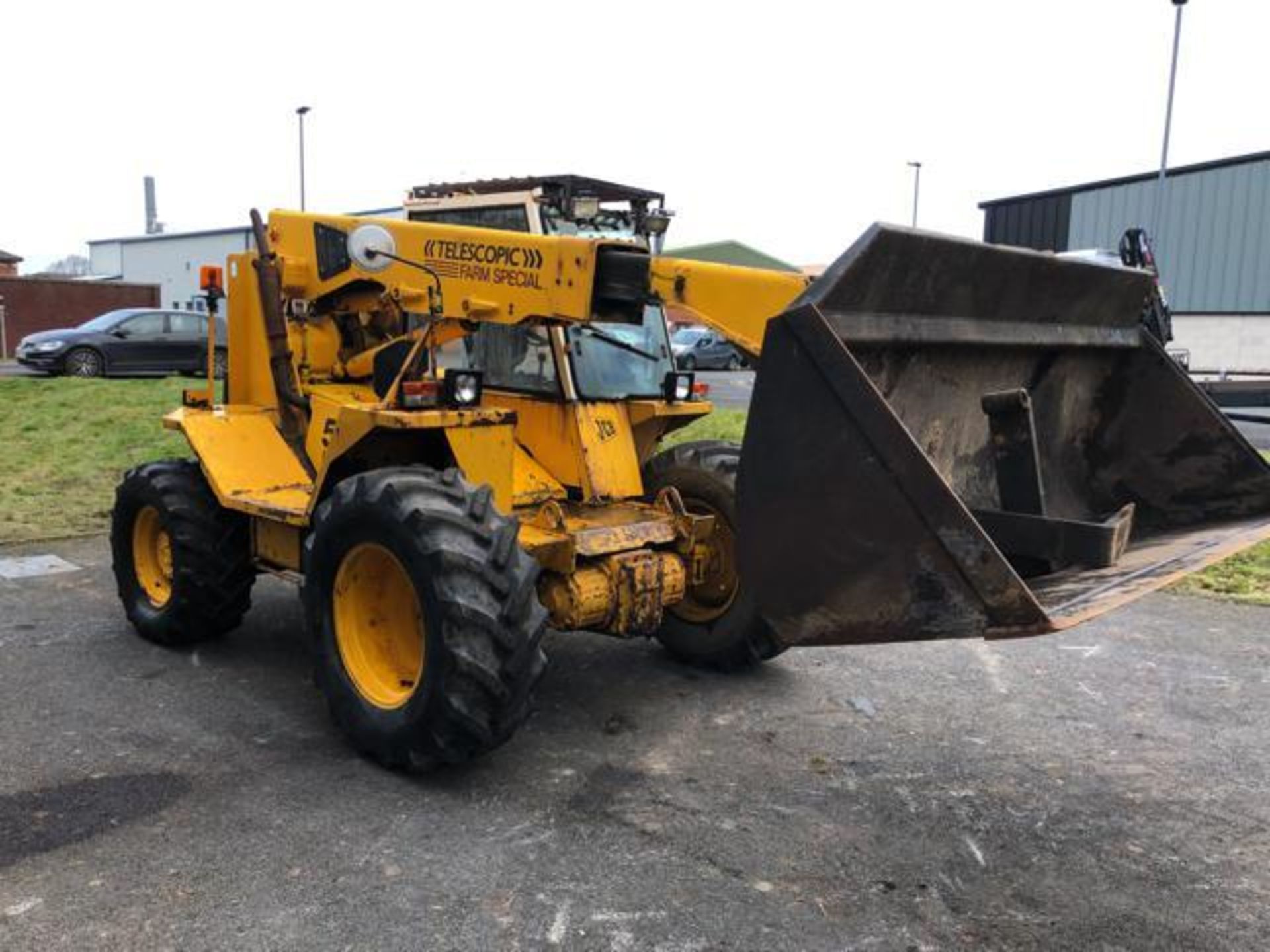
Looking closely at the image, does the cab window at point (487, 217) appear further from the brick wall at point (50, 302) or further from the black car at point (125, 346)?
the brick wall at point (50, 302)

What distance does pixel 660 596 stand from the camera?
4.61m

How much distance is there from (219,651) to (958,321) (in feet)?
13.3

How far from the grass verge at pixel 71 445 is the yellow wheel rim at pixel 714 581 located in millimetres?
5641

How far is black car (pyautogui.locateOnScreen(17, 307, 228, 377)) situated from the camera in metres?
19.0

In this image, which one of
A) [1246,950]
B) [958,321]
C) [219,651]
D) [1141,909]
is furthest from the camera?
[219,651]

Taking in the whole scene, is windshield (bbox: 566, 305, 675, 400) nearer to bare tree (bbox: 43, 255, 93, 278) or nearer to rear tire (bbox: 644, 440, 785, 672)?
rear tire (bbox: 644, 440, 785, 672)

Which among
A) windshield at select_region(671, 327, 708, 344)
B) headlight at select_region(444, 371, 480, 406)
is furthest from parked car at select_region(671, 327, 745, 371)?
headlight at select_region(444, 371, 480, 406)

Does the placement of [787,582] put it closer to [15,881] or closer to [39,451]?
[15,881]

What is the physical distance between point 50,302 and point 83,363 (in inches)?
598

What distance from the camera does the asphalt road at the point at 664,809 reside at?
3129 mm

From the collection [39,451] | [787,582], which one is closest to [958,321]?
[787,582]

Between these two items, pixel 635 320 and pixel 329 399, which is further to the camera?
pixel 329 399

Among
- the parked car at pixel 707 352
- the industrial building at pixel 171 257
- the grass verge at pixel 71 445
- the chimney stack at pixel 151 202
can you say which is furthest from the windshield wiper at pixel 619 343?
the chimney stack at pixel 151 202

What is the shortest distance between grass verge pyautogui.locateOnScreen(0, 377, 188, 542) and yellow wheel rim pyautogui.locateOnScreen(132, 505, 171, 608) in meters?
3.06
